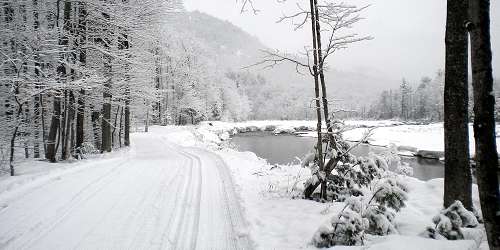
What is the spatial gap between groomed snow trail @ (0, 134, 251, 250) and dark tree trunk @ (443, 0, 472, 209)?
11.5ft

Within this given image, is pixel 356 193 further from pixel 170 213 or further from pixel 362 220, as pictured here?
pixel 170 213

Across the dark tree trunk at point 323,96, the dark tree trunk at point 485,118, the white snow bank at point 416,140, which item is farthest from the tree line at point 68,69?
the white snow bank at point 416,140

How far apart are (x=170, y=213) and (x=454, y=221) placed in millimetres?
4747

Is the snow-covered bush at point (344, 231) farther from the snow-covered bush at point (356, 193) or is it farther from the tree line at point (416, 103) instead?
the tree line at point (416, 103)

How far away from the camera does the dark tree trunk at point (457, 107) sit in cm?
507

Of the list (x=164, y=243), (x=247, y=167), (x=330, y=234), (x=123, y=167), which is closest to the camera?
(x=330, y=234)

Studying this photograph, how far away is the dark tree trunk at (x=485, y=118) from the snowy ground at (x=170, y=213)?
1656mm

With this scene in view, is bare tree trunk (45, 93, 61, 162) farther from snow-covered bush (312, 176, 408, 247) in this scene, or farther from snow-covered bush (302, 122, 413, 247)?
snow-covered bush (312, 176, 408, 247)

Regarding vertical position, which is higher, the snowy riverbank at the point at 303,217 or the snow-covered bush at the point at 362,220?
the snow-covered bush at the point at 362,220

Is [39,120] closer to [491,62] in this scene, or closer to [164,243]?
[164,243]

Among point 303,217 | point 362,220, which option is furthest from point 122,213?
point 362,220

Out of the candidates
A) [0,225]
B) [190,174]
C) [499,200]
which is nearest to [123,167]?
[190,174]

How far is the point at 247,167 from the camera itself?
42.2ft

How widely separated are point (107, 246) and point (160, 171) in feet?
21.0
